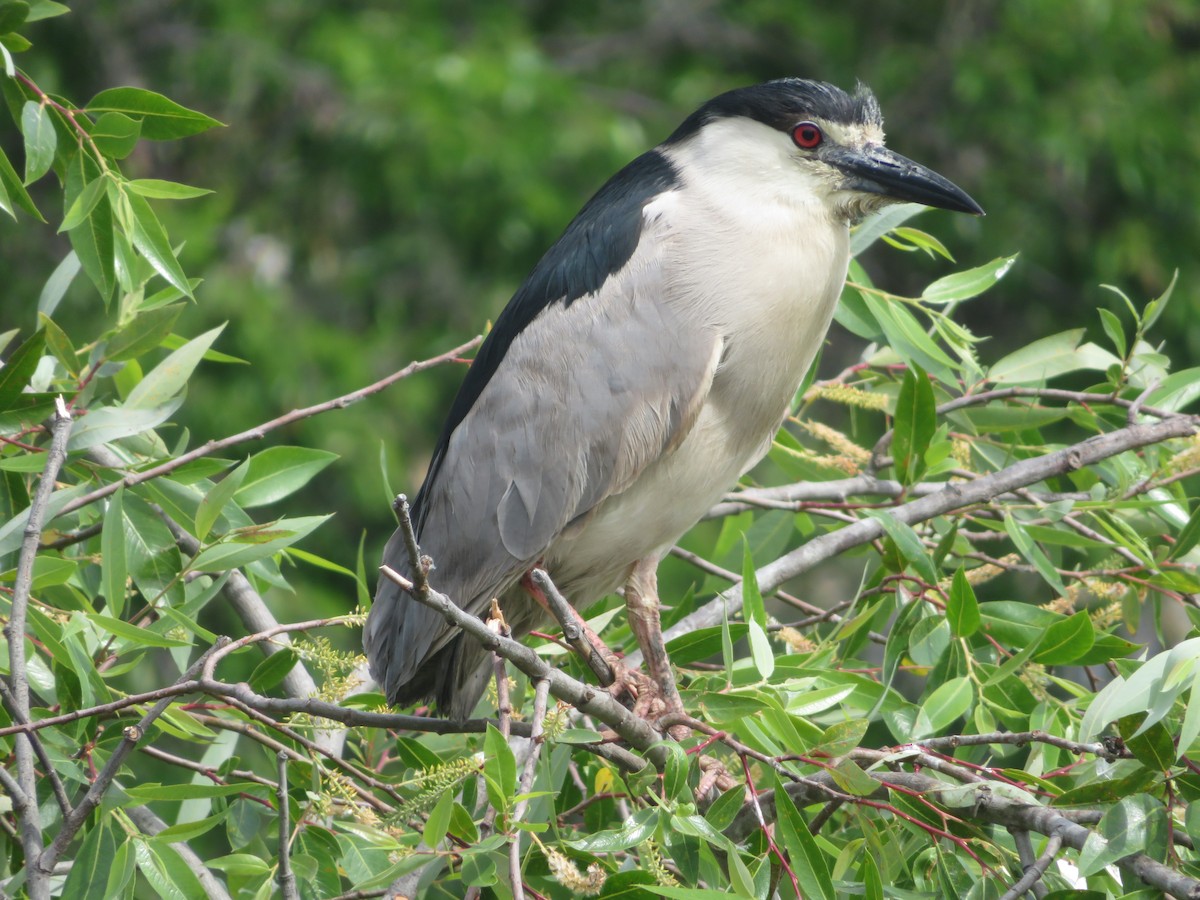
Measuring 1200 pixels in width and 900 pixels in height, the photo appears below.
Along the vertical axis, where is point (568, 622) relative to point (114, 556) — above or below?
above

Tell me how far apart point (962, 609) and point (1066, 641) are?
0.43 feet

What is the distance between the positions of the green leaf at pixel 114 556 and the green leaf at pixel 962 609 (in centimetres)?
106

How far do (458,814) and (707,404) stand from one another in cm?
100

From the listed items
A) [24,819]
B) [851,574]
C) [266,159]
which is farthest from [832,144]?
[266,159]

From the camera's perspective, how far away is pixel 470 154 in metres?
5.75

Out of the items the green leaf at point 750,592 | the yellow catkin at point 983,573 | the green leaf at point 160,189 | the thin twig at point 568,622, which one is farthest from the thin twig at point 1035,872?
the green leaf at point 160,189

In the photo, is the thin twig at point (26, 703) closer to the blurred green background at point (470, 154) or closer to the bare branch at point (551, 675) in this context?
the bare branch at point (551, 675)

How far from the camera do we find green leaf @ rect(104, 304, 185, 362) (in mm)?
1974

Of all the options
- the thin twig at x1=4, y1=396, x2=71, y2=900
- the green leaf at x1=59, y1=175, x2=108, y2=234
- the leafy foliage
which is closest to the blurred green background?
the leafy foliage

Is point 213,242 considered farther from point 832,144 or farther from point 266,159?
point 832,144

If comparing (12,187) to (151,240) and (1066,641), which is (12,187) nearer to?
(151,240)

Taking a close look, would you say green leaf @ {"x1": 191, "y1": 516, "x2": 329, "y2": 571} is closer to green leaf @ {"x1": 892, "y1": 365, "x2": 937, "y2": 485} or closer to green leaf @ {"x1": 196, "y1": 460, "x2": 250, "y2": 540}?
green leaf @ {"x1": 196, "y1": 460, "x2": 250, "y2": 540}

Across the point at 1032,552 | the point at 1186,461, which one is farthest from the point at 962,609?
the point at 1186,461

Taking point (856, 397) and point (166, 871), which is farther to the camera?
point (856, 397)
